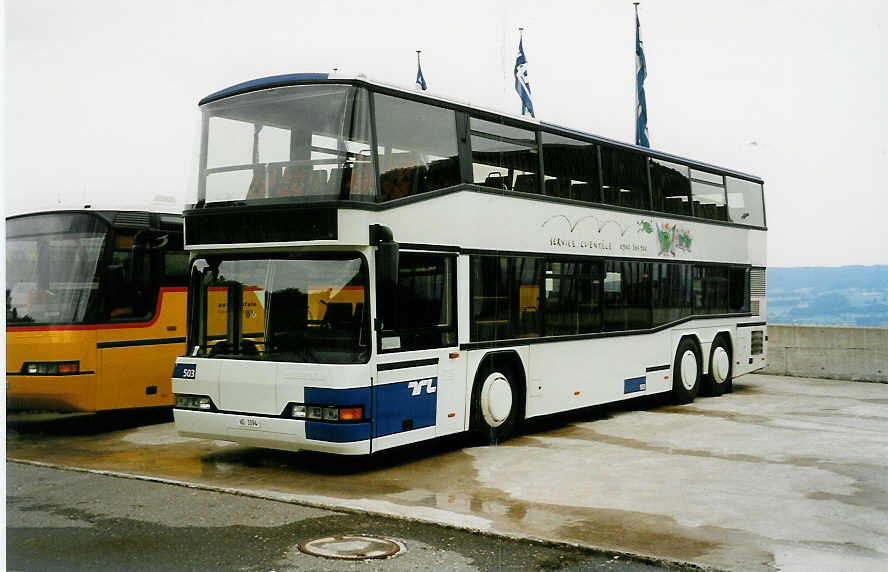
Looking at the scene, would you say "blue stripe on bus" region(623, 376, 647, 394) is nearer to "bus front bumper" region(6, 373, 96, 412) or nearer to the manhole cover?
"bus front bumper" region(6, 373, 96, 412)

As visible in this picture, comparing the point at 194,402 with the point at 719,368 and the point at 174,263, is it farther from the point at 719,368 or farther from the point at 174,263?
the point at 719,368

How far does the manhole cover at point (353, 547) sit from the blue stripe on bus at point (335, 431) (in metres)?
2.20

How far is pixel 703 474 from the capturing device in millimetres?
10000

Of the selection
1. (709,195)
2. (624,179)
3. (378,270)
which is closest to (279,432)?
(378,270)

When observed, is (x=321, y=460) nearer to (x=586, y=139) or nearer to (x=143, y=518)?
(x=143, y=518)

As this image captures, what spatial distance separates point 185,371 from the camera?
1034 centimetres

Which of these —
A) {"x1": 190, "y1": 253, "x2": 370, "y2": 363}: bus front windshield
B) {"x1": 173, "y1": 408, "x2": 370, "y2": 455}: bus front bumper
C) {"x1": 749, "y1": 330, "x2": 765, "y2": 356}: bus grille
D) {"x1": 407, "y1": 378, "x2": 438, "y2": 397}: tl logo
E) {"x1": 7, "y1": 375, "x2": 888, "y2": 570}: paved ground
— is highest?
{"x1": 190, "y1": 253, "x2": 370, "y2": 363}: bus front windshield

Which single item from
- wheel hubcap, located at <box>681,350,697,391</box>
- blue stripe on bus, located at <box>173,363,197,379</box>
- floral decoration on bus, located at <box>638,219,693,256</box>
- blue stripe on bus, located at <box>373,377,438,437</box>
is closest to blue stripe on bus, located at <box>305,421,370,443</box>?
blue stripe on bus, located at <box>373,377,438,437</box>

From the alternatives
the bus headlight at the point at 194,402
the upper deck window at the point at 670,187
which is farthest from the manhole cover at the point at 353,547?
the upper deck window at the point at 670,187

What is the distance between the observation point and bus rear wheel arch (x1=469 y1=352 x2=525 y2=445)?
11.5 metres

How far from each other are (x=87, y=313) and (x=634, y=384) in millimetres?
7779

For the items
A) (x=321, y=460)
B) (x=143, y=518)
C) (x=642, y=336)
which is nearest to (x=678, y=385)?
(x=642, y=336)

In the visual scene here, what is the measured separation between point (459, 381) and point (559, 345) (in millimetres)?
2390

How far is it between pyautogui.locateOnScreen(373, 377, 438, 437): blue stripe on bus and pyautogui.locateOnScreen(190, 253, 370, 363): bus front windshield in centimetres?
53
